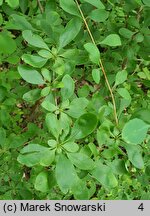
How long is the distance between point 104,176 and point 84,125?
0.44ft

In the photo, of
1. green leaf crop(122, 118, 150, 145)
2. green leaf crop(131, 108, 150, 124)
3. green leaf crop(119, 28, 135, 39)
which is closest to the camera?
green leaf crop(122, 118, 150, 145)

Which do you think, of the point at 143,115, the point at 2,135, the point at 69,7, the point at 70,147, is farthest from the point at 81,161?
the point at 2,135

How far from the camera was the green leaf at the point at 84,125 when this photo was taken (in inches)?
34.9

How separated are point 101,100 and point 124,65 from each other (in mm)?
346

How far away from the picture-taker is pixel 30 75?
948mm

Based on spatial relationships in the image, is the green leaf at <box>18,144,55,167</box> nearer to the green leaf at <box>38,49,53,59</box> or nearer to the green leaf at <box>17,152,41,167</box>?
the green leaf at <box>17,152,41,167</box>

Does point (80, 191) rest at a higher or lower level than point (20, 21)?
lower

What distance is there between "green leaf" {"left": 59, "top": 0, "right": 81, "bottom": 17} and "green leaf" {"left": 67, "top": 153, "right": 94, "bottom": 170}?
0.34m

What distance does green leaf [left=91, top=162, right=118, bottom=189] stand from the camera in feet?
3.06

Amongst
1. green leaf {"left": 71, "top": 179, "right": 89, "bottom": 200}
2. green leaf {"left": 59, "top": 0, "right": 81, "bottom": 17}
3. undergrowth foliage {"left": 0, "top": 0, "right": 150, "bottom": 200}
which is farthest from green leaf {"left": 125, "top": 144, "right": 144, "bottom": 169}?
green leaf {"left": 59, "top": 0, "right": 81, "bottom": 17}

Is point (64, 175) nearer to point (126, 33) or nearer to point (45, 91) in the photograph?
point (45, 91)

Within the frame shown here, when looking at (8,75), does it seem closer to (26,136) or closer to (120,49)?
(26,136)

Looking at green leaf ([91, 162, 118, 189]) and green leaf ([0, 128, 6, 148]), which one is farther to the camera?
green leaf ([0, 128, 6, 148])

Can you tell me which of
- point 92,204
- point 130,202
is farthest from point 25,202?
point 130,202
